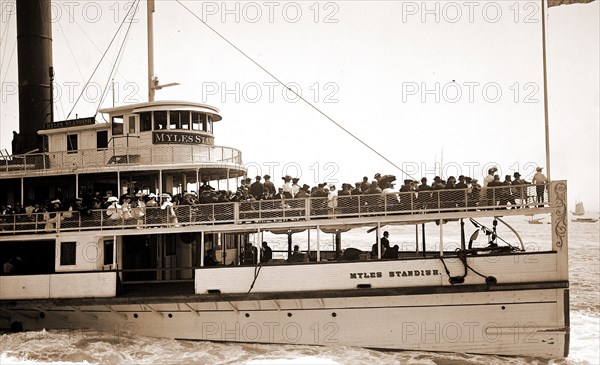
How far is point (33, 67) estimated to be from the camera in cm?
2334

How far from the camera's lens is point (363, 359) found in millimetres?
15086

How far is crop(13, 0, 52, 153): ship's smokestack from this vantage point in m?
23.1

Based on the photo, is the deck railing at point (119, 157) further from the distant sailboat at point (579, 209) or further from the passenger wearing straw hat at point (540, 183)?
the distant sailboat at point (579, 209)

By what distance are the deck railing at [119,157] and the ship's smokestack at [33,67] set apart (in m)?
3.02

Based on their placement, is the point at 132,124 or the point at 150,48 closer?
the point at 132,124

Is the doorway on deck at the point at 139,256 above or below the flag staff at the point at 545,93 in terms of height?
below

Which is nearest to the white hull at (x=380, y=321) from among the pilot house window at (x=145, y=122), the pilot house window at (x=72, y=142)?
the pilot house window at (x=145, y=122)

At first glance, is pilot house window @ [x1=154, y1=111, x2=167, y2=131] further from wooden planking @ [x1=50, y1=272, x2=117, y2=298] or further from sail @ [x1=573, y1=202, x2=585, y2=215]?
sail @ [x1=573, y1=202, x2=585, y2=215]

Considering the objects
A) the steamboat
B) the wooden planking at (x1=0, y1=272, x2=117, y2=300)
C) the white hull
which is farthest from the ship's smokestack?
the white hull

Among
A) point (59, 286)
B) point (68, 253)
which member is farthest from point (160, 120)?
point (59, 286)

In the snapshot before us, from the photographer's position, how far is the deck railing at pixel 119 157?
735 inches

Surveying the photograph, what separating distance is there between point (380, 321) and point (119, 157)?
10.0 m

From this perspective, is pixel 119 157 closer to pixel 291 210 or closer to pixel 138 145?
pixel 138 145

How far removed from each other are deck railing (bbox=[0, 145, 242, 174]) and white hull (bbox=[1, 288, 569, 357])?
15.8 feet
